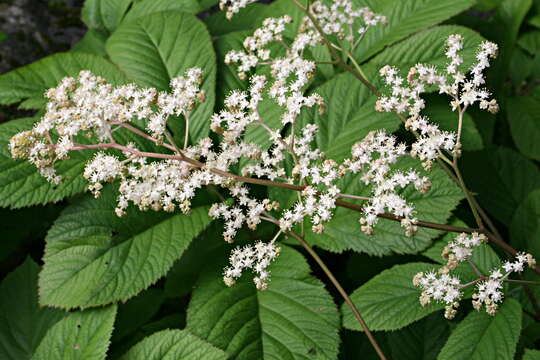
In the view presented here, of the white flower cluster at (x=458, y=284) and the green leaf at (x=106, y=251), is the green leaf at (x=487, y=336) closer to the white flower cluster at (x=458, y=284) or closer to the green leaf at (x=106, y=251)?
the white flower cluster at (x=458, y=284)

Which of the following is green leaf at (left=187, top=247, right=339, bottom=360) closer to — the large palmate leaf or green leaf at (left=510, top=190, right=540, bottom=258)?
the large palmate leaf

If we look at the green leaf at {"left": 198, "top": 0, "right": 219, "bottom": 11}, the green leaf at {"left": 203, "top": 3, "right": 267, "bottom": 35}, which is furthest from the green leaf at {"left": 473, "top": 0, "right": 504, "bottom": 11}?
the green leaf at {"left": 198, "top": 0, "right": 219, "bottom": 11}

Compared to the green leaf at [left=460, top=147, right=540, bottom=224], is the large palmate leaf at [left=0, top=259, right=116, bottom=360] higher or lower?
lower

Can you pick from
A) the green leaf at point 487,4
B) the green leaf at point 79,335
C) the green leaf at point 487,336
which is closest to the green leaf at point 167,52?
the green leaf at point 79,335

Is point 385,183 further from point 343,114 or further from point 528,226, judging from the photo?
point 528,226

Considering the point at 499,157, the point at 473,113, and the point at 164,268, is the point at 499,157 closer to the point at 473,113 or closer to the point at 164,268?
the point at 473,113

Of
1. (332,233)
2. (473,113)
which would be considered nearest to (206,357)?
(332,233)

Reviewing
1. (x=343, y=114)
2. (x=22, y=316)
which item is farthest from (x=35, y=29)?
(x=343, y=114)
